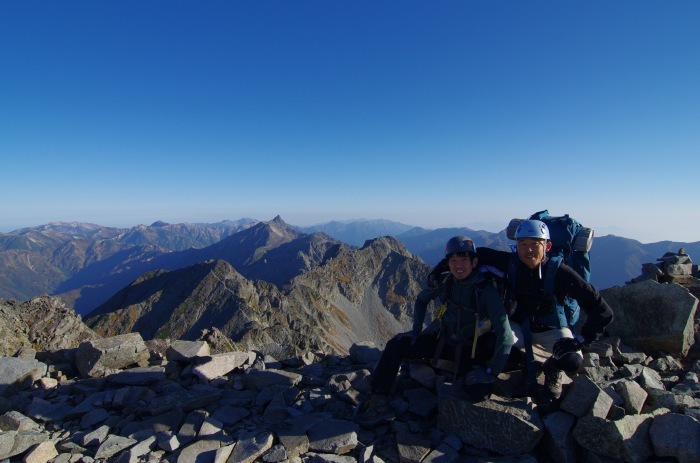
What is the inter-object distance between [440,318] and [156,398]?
7.48 meters

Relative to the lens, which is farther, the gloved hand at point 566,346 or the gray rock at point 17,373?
the gray rock at point 17,373

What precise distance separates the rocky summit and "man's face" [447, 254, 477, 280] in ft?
8.48

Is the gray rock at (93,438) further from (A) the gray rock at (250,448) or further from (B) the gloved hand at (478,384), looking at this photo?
(B) the gloved hand at (478,384)

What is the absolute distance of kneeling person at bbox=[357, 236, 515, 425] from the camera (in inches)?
292

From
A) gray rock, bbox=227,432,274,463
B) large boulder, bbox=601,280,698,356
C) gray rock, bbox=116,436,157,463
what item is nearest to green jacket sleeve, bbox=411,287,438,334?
gray rock, bbox=227,432,274,463

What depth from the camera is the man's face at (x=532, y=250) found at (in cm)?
769

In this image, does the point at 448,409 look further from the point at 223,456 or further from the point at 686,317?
the point at 686,317

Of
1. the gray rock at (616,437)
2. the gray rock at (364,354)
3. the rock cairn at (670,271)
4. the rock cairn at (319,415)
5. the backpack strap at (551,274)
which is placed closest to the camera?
the gray rock at (616,437)

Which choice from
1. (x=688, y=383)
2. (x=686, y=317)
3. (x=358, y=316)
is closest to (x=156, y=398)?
(x=688, y=383)

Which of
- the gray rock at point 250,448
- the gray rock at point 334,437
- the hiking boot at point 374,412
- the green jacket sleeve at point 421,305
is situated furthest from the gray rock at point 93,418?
the green jacket sleeve at point 421,305

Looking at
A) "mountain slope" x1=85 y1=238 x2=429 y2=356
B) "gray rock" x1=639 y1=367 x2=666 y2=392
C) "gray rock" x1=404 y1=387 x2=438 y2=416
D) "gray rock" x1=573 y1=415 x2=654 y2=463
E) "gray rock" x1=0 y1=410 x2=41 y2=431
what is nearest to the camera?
"gray rock" x1=573 y1=415 x2=654 y2=463

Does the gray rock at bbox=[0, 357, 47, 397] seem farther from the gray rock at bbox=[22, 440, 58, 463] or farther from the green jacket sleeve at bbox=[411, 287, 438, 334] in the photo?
the green jacket sleeve at bbox=[411, 287, 438, 334]

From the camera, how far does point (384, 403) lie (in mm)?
8516

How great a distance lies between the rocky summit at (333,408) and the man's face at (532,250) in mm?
2532
